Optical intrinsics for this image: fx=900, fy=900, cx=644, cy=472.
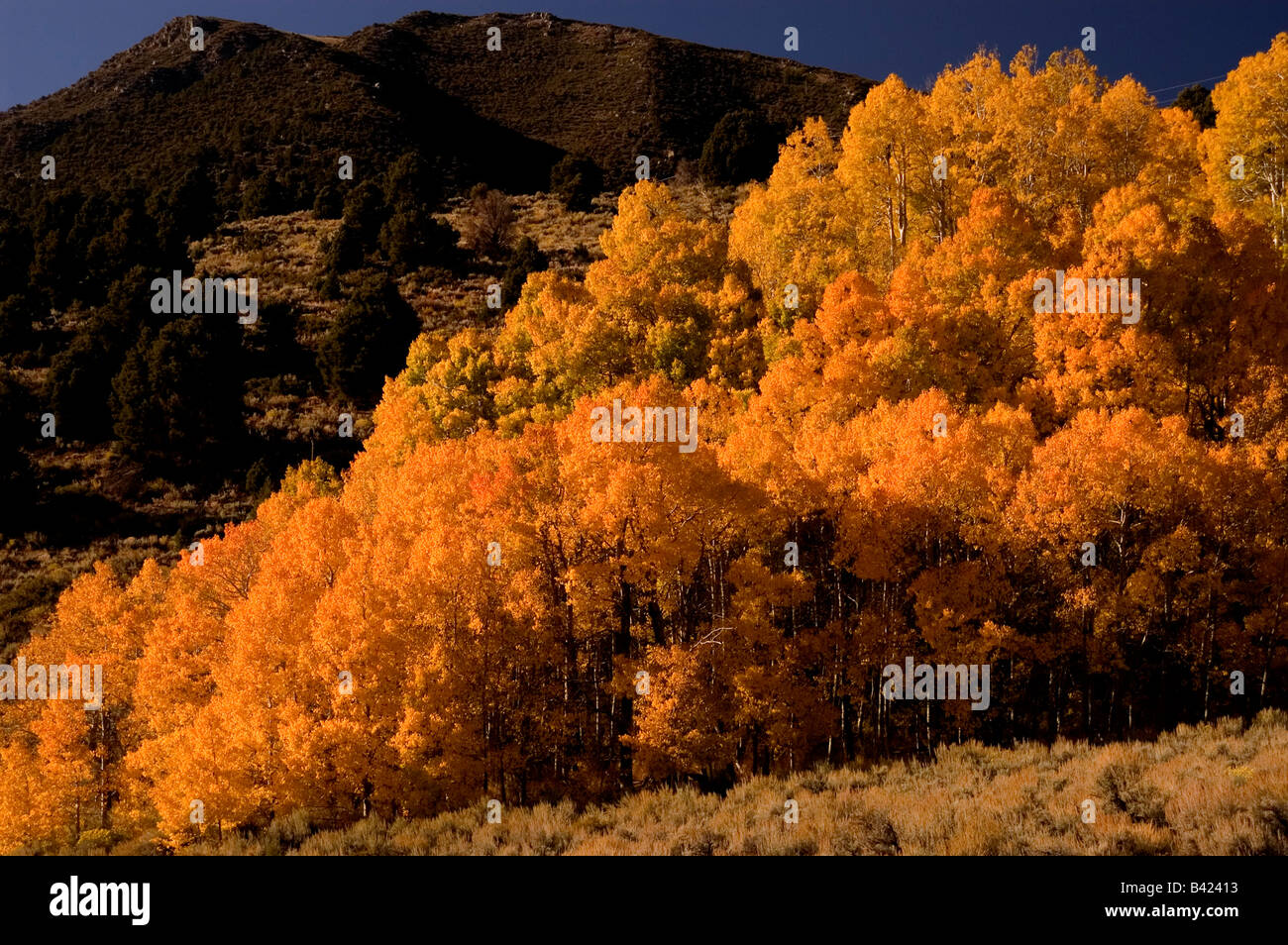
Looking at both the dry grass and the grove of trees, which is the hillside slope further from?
the dry grass

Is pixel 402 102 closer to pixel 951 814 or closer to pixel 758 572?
pixel 758 572

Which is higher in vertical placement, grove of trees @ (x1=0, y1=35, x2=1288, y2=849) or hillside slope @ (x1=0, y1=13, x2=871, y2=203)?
hillside slope @ (x1=0, y1=13, x2=871, y2=203)

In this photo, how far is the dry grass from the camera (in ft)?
42.8

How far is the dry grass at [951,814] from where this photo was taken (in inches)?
513

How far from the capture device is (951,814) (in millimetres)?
15594

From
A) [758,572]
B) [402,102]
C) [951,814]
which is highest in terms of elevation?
[402,102]

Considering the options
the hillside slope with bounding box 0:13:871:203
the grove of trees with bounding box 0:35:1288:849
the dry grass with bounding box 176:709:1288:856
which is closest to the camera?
the dry grass with bounding box 176:709:1288:856

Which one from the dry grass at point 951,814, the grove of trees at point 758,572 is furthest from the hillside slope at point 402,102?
the dry grass at point 951,814

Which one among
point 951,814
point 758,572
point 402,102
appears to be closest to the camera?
point 951,814

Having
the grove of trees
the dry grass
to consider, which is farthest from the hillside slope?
the dry grass

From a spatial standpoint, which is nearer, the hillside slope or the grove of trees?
the grove of trees

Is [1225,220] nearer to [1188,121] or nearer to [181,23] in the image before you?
[1188,121]

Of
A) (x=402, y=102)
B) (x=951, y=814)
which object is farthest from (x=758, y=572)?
(x=402, y=102)

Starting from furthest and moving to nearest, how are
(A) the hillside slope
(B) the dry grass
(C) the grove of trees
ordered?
(A) the hillside slope < (C) the grove of trees < (B) the dry grass
